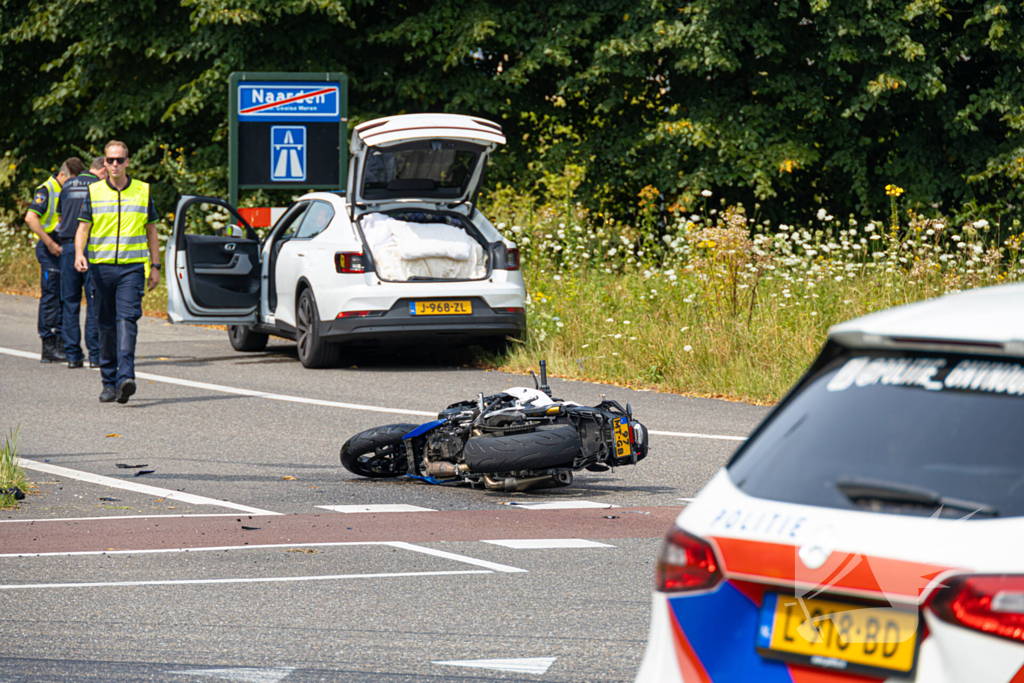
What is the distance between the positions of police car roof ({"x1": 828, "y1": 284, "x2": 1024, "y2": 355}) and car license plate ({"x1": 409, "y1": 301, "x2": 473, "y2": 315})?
36.7 ft

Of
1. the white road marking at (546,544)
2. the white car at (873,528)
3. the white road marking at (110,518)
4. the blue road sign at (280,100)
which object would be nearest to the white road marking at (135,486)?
the white road marking at (110,518)

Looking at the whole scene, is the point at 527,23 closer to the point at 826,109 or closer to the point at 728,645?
the point at 826,109

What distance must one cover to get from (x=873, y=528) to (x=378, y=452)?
6.34 meters

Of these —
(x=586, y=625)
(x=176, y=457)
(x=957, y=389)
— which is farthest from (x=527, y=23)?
(x=957, y=389)

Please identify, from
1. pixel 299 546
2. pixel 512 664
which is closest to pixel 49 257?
pixel 299 546

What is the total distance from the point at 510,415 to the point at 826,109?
16.1 meters

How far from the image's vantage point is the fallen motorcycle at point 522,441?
7.83m

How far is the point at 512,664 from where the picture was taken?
4.84 meters

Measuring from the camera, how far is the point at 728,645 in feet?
8.93

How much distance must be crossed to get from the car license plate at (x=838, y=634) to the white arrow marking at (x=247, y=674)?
7.92 feet

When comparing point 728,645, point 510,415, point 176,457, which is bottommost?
point 176,457

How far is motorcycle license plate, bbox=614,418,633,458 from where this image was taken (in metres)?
7.95

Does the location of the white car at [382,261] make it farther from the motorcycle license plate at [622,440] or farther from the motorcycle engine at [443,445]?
the motorcycle license plate at [622,440]

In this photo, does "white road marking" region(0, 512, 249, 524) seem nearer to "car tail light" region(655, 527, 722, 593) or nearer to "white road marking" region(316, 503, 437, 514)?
"white road marking" region(316, 503, 437, 514)
